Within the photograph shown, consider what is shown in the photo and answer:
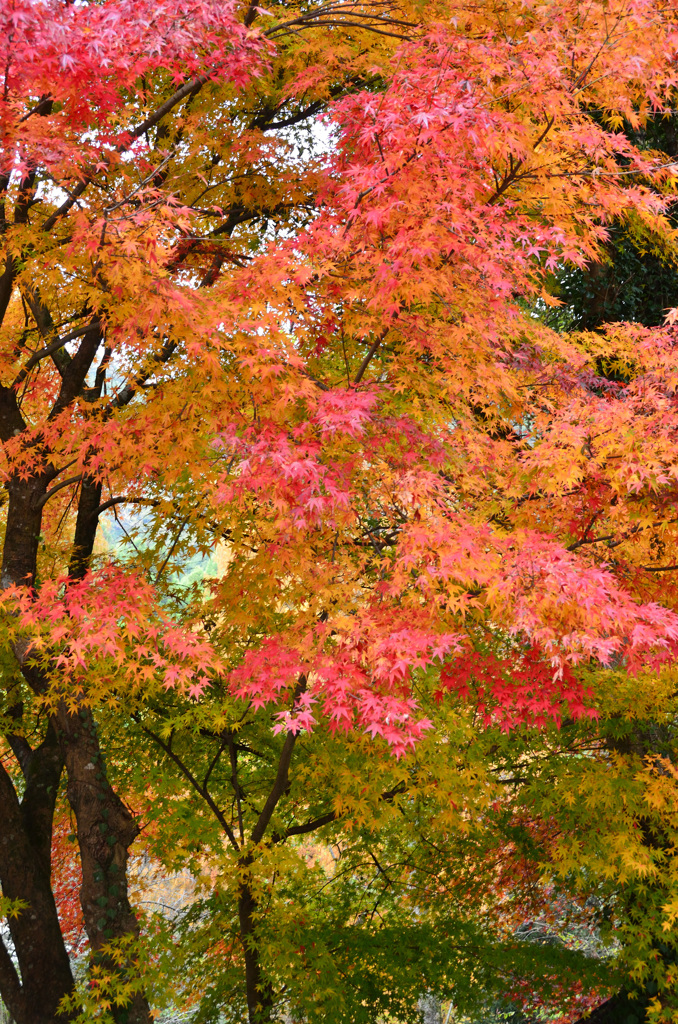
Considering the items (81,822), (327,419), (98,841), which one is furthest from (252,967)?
(327,419)

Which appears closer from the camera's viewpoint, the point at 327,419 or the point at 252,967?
the point at 327,419

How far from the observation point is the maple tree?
372 cm

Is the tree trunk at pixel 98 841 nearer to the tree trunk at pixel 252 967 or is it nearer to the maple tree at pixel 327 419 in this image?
the maple tree at pixel 327 419

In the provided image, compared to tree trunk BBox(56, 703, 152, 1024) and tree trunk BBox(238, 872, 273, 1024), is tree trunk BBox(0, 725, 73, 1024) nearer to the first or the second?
tree trunk BBox(56, 703, 152, 1024)

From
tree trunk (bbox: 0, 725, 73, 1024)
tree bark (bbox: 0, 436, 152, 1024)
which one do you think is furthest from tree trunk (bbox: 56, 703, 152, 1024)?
tree trunk (bbox: 0, 725, 73, 1024)

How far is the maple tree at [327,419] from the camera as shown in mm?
3719

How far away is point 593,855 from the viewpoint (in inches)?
224

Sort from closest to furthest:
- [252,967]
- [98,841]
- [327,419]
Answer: [327,419] < [98,841] < [252,967]

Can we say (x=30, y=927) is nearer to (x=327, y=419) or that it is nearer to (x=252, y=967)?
(x=252, y=967)

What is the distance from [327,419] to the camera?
12.0 feet

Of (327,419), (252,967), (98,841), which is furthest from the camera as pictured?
(252,967)

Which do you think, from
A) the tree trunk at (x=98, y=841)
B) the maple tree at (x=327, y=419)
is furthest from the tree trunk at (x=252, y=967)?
the tree trunk at (x=98, y=841)

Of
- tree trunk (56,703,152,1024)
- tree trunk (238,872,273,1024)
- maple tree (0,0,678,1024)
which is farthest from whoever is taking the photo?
tree trunk (238,872,273,1024)

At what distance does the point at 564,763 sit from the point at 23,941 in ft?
13.2
